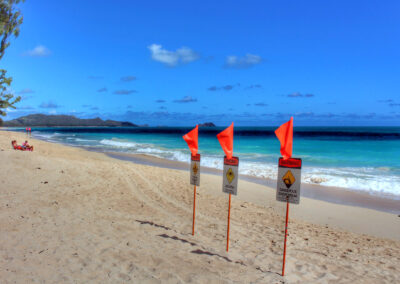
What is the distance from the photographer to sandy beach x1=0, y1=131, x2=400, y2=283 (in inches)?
156

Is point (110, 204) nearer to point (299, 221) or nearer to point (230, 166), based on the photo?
point (230, 166)

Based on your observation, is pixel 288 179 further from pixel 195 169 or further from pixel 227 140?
pixel 195 169

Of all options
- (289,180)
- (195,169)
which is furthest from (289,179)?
(195,169)

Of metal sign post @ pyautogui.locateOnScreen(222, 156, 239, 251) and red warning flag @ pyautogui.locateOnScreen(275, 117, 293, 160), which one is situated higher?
red warning flag @ pyautogui.locateOnScreen(275, 117, 293, 160)

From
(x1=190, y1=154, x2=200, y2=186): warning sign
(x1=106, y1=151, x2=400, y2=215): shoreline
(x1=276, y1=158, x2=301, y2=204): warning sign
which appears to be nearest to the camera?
(x1=276, y1=158, x2=301, y2=204): warning sign

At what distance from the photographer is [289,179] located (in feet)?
12.4

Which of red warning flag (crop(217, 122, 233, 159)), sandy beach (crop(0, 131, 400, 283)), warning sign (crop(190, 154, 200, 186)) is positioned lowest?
sandy beach (crop(0, 131, 400, 283))

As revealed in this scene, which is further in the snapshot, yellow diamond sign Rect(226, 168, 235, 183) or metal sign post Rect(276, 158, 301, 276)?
yellow diamond sign Rect(226, 168, 235, 183)

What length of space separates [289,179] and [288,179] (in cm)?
1

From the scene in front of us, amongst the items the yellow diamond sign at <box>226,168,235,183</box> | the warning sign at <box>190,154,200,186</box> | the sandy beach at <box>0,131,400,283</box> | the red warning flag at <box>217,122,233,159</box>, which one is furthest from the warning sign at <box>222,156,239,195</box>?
the sandy beach at <box>0,131,400,283</box>

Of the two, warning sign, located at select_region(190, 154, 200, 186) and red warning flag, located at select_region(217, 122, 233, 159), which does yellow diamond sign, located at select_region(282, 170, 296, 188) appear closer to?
red warning flag, located at select_region(217, 122, 233, 159)

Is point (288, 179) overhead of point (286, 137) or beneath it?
beneath

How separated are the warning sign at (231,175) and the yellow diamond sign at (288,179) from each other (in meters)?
0.90

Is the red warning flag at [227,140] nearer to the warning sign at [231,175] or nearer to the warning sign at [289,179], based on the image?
the warning sign at [231,175]
